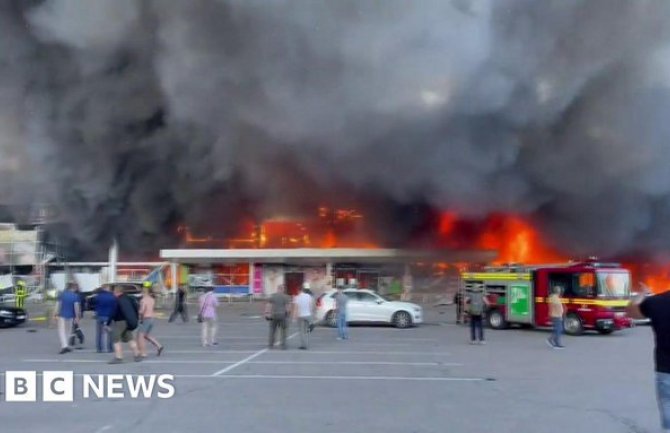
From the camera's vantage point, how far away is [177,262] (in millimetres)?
38656

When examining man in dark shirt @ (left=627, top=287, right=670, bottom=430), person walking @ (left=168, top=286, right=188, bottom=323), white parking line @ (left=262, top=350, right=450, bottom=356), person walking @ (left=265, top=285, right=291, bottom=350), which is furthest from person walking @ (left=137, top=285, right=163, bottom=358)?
person walking @ (left=168, top=286, right=188, bottom=323)

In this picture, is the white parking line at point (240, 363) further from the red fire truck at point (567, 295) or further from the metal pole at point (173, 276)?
the metal pole at point (173, 276)

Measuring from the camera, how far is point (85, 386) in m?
9.99

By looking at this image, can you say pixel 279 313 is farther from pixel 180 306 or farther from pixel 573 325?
pixel 180 306

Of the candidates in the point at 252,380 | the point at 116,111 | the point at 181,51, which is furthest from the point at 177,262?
the point at 252,380

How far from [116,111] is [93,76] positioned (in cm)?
219

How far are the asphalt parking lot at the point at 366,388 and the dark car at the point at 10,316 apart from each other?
4.56m

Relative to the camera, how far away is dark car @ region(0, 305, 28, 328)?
2181 cm

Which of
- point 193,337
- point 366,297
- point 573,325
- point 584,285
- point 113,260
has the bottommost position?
point 193,337

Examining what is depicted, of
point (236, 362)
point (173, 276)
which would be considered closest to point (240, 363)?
point (236, 362)

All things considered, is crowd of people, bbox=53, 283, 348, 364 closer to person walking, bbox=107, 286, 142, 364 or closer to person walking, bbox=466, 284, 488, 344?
person walking, bbox=107, 286, 142, 364

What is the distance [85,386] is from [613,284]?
14.1 m

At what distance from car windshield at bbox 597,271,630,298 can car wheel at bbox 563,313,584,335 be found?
0.87 metres

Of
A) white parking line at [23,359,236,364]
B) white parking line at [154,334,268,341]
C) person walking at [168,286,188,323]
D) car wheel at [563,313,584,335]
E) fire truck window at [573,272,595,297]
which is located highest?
fire truck window at [573,272,595,297]
